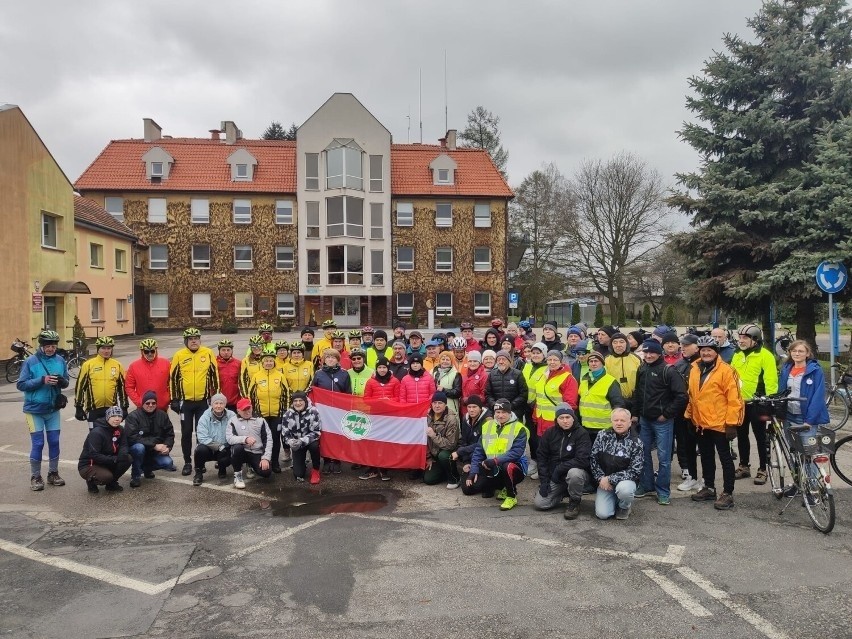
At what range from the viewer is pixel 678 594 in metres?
4.66

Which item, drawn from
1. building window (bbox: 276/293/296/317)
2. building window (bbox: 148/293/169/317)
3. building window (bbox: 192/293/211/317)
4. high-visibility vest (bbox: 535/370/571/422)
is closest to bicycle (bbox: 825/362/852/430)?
high-visibility vest (bbox: 535/370/571/422)

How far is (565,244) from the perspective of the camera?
1869 inches

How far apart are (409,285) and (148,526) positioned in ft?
120

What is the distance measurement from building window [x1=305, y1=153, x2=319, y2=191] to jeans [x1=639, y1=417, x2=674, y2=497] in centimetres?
3750

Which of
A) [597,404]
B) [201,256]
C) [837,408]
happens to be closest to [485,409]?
[597,404]

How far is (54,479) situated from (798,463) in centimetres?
922

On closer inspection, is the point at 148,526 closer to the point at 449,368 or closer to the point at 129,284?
the point at 449,368

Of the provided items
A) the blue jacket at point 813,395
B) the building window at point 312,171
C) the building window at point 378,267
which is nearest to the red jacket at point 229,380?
the blue jacket at point 813,395

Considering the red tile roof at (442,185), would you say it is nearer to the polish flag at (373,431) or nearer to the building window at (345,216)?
the building window at (345,216)

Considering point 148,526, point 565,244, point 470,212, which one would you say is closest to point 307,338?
point 148,526

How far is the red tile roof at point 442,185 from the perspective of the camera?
4253cm

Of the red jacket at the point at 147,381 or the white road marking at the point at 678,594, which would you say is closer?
the white road marking at the point at 678,594

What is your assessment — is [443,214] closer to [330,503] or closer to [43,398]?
[43,398]

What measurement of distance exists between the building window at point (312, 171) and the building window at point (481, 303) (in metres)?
14.0
